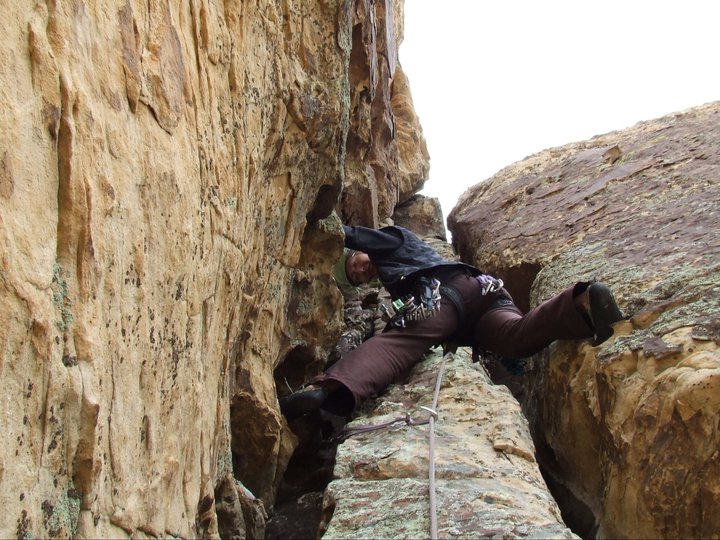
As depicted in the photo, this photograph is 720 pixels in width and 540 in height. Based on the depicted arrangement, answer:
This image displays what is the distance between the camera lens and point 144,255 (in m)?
3.05

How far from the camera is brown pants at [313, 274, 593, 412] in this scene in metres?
5.32

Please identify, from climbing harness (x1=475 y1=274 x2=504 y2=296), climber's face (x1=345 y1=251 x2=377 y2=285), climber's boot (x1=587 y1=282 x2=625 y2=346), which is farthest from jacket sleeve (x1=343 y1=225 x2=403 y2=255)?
climber's boot (x1=587 y1=282 x2=625 y2=346)

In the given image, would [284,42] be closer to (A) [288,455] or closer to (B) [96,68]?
(B) [96,68]

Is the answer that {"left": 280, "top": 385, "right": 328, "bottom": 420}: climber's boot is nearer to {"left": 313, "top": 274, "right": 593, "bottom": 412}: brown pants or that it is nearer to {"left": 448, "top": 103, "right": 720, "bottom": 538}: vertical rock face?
{"left": 313, "top": 274, "right": 593, "bottom": 412}: brown pants

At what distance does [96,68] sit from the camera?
279 centimetres

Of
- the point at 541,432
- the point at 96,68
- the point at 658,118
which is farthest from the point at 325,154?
the point at 658,118

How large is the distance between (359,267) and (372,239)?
0.58 m

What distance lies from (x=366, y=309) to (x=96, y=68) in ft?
20.2

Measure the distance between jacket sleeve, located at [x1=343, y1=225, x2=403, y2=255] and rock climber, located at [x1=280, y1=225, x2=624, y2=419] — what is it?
10 mm

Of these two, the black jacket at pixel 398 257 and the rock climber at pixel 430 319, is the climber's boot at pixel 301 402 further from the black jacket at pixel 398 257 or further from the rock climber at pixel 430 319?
the black jacket at pixel 398 257

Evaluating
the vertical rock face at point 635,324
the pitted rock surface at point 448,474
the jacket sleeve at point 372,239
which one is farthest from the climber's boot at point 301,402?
the jacket sleeve at point 372,239

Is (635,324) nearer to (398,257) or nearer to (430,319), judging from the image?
(430,319)

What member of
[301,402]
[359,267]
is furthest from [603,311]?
[359,267]

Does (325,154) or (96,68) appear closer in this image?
(96,68)
